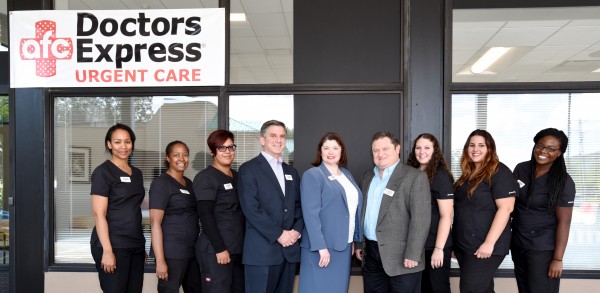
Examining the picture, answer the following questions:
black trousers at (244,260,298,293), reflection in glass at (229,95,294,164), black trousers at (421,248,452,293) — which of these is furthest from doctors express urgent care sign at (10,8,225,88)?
black trousers at (421,248,452,293)

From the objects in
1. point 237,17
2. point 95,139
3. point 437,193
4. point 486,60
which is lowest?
point 437,193

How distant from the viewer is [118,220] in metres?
3.07

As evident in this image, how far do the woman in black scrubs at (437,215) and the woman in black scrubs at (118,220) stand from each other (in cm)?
196

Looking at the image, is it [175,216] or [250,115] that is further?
[250,115]

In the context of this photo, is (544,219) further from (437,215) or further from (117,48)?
(117,48)

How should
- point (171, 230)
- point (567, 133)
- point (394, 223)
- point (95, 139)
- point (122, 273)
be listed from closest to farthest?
point (394, 223), point (122, 273), point (171, 230), point (567, 133), point (95, 139)

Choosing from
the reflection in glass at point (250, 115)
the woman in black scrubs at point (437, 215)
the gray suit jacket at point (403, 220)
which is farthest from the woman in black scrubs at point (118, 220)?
the woman in black scrubs at point (437, 215)

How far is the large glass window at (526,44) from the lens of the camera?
13.0 feet

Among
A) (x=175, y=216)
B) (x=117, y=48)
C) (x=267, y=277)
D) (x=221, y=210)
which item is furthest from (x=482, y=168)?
(x=117, y=48)

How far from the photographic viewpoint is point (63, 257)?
4.19 metres

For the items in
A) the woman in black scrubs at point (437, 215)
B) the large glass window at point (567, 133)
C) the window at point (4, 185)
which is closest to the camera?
the woman in black scrubs at point (437, 215)

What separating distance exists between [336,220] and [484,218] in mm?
953

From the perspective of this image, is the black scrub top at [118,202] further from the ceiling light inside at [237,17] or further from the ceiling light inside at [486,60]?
the ceiling light inside at [486,60]

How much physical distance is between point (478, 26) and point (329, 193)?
216 centimetres
